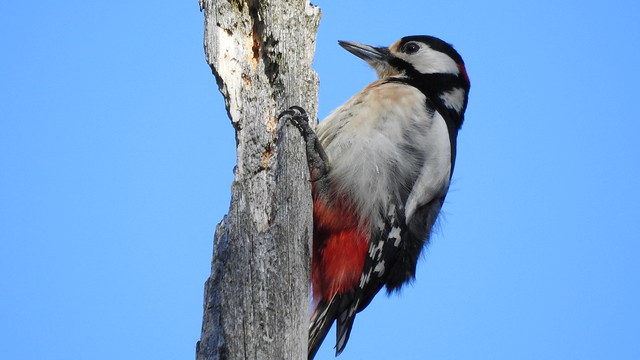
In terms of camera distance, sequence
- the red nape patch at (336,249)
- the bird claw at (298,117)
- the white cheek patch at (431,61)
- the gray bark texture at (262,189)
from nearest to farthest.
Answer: the gray bark texture at (262,189) → the bird claw at (298,117) → the red nape patch at (336,249) → the white cheek patch at (431,61)

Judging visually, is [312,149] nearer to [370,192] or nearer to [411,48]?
[370,192]

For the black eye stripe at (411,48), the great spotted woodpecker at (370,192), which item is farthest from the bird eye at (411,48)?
the great spotted woodpecker at (370,192)

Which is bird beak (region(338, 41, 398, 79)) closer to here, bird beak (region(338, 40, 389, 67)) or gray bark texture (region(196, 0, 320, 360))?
bird beak (region(338, 40, 389, 67))

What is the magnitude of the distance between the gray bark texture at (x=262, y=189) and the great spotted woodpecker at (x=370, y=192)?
0.22m

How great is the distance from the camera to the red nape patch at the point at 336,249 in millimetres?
3230

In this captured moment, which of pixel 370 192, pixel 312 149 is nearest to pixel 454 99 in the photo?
pixel 370 192

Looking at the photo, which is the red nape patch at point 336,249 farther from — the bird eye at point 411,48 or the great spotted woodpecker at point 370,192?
the bird eye at point 411,48

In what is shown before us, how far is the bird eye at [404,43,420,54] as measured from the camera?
412 centimetres

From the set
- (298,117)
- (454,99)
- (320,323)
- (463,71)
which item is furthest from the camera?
(463,71)

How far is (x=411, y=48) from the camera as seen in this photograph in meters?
4.13

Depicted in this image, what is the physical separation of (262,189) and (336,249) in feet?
2.09

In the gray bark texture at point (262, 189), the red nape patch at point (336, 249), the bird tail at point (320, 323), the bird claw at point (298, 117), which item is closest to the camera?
the gray bark texture at point (262, 189)

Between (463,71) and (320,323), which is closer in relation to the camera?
(320,323)

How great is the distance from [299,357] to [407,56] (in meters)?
2.17
